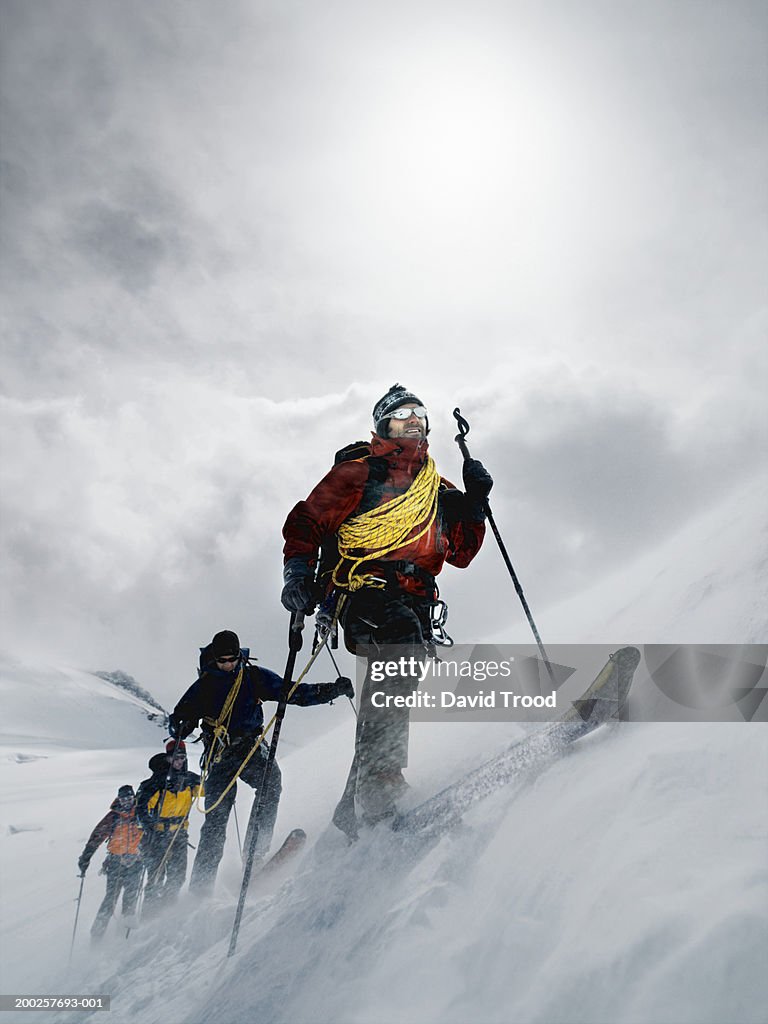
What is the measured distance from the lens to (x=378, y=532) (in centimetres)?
412

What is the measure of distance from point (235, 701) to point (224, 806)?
0.90m

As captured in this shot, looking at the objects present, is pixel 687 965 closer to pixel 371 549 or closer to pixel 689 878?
pixel 689 878

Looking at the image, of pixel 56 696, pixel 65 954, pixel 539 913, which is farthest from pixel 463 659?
pixel 56 696

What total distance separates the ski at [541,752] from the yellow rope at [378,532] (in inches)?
52.5

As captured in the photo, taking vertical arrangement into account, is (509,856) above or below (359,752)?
below

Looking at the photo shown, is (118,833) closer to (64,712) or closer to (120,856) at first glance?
(120,856)

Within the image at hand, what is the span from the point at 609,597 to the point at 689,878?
193 inches

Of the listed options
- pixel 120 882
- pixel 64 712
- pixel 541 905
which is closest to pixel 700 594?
pixel 541 905

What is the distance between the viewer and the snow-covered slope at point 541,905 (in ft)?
5.77

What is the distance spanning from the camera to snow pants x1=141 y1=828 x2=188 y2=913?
17.6ft

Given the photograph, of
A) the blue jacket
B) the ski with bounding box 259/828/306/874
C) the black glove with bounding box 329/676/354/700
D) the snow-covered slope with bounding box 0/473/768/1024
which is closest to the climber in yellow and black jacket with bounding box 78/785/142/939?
the snow-covered slope with bounding box 0/473/768/1024

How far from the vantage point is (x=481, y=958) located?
2.15 m

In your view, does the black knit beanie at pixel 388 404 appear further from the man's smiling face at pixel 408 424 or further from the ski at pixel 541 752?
the ski at pixel 541 752

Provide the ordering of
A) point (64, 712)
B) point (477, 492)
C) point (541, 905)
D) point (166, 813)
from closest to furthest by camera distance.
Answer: point (541, 905) → point (477, 492) → point (166, 813) → point (64, 712)
